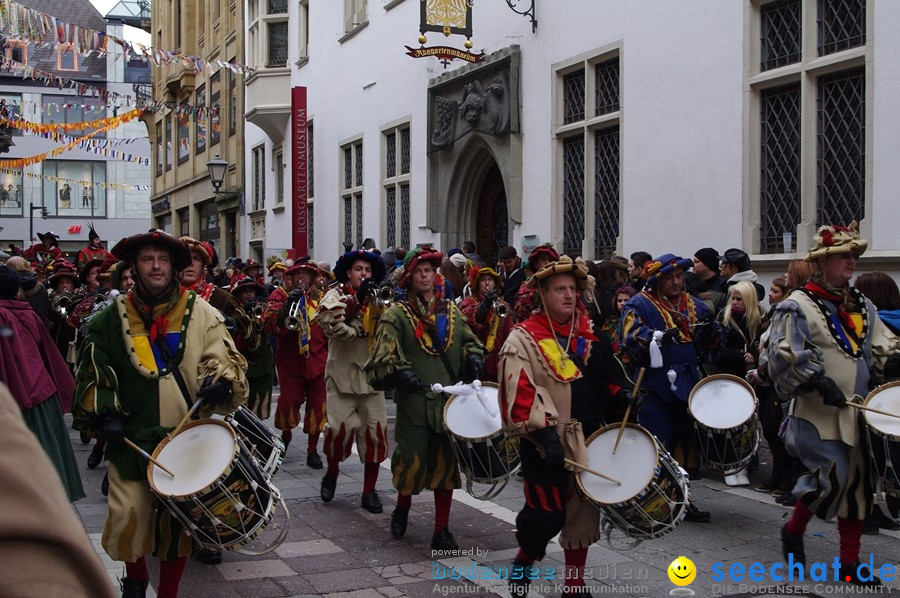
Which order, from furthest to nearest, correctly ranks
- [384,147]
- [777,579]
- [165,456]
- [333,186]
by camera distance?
[333,186], [384,147], [777,579], [165,456]

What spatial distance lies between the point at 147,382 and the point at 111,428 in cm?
33

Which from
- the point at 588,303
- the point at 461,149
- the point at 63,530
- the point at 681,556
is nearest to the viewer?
the point at 63,530

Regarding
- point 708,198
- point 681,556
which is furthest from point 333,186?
point 681,556

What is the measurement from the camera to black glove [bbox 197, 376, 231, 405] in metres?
4.88

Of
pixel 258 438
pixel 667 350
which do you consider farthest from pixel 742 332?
pixel 258 438

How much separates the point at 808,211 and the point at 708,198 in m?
1.45

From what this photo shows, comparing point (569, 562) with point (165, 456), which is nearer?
point (165, 456)

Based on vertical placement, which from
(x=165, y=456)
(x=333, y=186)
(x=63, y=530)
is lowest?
(x=165, y=456)

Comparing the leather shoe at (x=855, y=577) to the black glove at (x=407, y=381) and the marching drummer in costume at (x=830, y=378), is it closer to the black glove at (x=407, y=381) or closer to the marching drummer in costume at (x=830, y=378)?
the marching drummer in costume at (x=830, y=378)

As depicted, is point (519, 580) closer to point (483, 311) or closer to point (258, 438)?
point (258, 438)

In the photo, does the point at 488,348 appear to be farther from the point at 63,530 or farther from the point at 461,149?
the point at 461,149

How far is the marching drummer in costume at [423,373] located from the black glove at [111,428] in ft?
6.23

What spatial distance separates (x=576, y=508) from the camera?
492cm

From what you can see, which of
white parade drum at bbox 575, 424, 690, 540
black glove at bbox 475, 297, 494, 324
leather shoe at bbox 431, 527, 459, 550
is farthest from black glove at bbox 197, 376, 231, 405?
black glove at bbox 475, 297, 494, 324
